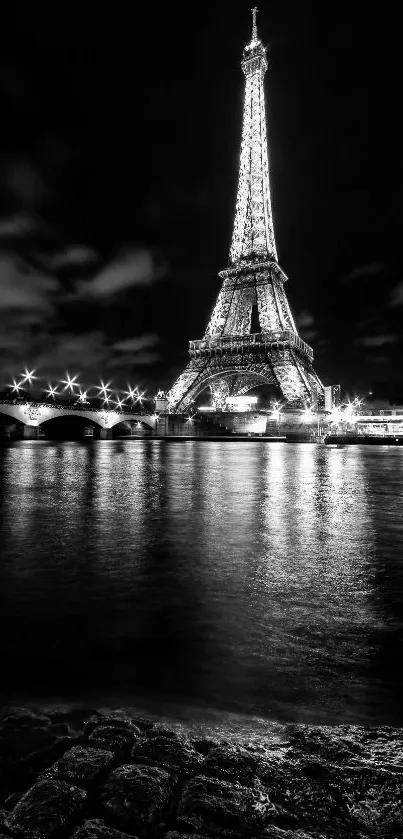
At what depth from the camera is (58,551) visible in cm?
654

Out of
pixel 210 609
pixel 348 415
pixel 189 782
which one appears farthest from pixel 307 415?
pixel 189 782

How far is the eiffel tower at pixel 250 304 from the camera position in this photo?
207 ft

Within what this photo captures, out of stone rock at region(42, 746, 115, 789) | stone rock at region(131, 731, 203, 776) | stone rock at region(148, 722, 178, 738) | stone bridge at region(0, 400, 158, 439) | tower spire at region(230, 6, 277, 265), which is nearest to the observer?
stone rock at region(42, 746, 115, 789)

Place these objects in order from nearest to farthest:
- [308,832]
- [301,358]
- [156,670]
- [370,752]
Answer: [308,832]
[370,752]
[156,670]
[301,358]

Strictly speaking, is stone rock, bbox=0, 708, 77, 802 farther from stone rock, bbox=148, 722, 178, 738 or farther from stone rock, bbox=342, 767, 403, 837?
stone rock, bbox=342, 767, 403, 837

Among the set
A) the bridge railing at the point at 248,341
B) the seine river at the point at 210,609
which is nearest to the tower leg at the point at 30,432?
the bridge railing at the point at 248,341

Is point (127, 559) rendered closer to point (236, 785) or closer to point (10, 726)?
point (10, 726)

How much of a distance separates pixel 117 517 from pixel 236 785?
7.48 meters

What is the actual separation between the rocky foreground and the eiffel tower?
58.5m

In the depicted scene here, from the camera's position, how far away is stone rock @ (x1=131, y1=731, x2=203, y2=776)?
80.2 inches

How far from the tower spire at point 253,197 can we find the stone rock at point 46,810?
7339cm

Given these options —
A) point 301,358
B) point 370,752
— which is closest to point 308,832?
point 370,752

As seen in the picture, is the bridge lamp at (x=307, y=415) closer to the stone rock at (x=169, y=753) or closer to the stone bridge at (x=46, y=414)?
the stone bridge at (x=46, y=414)

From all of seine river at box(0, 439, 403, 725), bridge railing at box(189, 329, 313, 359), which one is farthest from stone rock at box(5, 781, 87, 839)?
bridge railing at box(189, 329, 313, 359)
